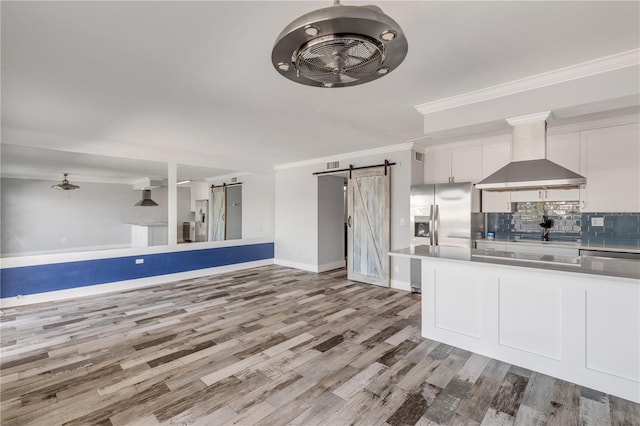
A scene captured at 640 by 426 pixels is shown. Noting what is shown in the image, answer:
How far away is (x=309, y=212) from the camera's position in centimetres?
668

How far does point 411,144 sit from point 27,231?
6.51 meters

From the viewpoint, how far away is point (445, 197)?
477cm

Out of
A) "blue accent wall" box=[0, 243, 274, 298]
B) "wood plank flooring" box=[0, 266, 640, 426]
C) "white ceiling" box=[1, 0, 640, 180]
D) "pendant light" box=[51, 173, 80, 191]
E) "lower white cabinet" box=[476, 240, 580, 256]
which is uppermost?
"white ceiling" box=[1, 0, 640, 180]

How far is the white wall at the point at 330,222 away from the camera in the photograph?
21.7 feet

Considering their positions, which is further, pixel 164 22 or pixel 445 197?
pixel 445 197

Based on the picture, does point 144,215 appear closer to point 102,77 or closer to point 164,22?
point 102,77

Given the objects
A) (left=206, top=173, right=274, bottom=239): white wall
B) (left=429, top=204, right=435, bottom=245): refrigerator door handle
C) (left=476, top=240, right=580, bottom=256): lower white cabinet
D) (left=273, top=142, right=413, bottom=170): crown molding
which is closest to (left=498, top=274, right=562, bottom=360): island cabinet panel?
(left=476, top=240, right=580, bottom=256): lower white cabinet

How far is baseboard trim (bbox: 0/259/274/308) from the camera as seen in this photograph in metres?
4.29

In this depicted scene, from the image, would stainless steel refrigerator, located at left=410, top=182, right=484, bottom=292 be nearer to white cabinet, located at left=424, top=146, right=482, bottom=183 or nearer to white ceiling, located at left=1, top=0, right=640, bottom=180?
white cabinet, located at left=424, top=146, right=482, bottom=183

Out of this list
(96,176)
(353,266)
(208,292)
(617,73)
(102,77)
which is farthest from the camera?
(353,266)

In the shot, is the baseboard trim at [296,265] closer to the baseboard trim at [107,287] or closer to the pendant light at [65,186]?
the baseboard trim at [107,287]

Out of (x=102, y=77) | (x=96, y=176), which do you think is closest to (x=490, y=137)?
(x=102, y=77)

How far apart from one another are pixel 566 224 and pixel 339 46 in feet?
15.9

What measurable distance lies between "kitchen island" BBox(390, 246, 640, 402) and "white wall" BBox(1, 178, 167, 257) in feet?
16.8
